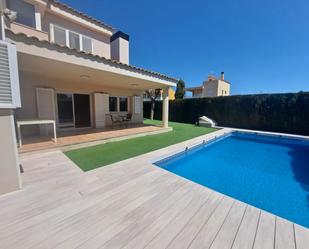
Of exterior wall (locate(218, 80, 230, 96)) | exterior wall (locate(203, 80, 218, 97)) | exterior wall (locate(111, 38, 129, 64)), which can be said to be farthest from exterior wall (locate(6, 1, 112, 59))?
exterior wall (locate(218, 80, 230, 96))

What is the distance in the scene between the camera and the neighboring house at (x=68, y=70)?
4742 millimetres

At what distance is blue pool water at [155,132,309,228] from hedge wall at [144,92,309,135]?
320cm

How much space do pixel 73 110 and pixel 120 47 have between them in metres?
5.76

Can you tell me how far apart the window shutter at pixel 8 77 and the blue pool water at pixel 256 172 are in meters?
3.92

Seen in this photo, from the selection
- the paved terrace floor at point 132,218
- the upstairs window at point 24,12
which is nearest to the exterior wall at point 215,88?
the upstairs window at point 24,12

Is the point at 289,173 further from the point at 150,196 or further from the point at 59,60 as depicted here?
the point at 59,60

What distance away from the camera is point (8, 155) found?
272 centimetres

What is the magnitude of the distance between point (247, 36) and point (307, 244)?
12.1 meters

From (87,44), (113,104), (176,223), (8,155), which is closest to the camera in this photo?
(176,223)

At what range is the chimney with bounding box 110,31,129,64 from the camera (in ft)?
35.4

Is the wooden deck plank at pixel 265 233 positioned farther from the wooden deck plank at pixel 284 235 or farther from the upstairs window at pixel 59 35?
the upstairs window at pixel 59 35

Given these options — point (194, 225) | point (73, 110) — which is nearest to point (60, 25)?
point (73, 110)

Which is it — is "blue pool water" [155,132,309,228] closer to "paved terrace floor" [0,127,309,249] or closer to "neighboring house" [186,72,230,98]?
"paved terrace floor" [0,127,309,249]

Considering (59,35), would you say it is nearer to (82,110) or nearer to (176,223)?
(82,110)
